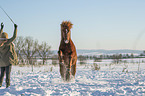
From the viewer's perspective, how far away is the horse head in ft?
18.7

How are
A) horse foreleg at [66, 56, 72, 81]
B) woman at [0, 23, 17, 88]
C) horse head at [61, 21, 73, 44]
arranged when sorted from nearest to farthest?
woman at [0, 23, 17, 88] → horse head at [61, 21, 73, 44] → horse foreleg at [66, 56, 72, 81]

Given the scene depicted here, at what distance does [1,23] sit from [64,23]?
210cm

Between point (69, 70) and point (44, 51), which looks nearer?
point (69, 70)

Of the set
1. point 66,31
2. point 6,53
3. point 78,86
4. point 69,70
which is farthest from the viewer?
point 69,70

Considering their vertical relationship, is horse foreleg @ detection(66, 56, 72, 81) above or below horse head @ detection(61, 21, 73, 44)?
below

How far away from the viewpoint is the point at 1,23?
5.45 metres

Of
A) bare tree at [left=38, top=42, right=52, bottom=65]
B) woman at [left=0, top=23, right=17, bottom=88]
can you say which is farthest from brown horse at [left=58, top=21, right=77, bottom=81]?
bare tree at [left=38, top=42, right=52, bottom=65]

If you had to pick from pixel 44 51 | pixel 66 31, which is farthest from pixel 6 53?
pixel 44 51

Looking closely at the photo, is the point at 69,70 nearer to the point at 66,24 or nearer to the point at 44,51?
the point at 66,24

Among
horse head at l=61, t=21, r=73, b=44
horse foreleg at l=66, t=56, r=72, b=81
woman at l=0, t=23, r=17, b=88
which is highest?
horse head at l=61, t=21, r=73, b=44

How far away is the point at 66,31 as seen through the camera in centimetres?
571

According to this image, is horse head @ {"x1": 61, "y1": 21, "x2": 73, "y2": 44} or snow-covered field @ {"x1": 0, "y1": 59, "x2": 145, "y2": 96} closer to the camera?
snow-covered field @ {"x1": 0, "y1": 59, "x2": 145, "y2": 96}

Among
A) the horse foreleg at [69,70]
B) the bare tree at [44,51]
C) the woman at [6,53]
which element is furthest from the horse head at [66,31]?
the bare tree at [44,51]

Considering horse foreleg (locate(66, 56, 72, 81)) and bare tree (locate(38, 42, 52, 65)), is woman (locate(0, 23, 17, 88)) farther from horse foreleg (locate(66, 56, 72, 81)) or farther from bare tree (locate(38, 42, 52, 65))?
bare tree (locate(38, 42, 52, 65))
